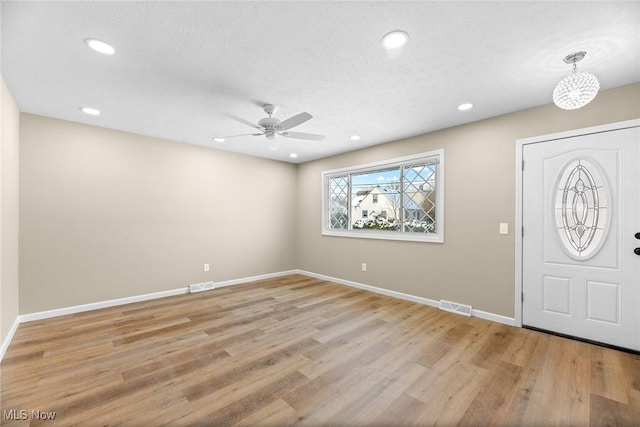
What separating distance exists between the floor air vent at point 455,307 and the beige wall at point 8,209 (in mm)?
4755

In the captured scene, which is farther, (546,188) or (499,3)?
(546,188)

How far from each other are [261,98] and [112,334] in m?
2.99

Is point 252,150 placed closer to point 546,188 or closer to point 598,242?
point 546,188

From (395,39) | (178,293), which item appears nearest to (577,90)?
(395,39)

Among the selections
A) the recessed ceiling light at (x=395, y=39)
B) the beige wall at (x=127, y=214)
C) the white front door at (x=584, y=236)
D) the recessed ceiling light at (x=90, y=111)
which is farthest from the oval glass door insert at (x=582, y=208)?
the recessed ceiling light at (x=90, y=111)

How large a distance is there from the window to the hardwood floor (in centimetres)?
138

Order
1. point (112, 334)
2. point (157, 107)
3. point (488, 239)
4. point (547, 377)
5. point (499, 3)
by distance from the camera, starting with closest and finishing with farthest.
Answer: point (499, 3) → point (547, 377) → point (112, 334) → point (157, 107) → point (488, 239)

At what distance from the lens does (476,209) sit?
3.46 meters

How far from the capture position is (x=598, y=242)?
2.67 metres

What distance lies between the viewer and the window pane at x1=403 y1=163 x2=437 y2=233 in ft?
13.1

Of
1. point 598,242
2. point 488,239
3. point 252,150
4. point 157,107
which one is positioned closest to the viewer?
point 598,242

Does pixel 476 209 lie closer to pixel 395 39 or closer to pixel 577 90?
pixel 577 90

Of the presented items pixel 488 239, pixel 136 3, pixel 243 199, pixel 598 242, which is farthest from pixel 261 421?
pixel 243 199

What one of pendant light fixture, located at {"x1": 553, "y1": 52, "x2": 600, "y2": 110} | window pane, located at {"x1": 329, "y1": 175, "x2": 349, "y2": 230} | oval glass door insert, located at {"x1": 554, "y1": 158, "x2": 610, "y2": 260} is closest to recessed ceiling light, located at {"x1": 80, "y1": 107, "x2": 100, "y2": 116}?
window pane, located at {"x1": 329, "y1": 175, "x2": 349, "y2": 230}
